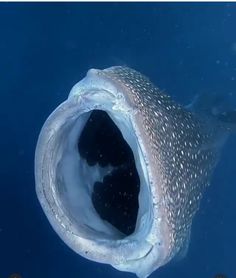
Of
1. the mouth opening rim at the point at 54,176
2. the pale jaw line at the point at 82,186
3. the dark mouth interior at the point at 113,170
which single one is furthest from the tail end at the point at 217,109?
the mouth opening rim at the point at 54,176

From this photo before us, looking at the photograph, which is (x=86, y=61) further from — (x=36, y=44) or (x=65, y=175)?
(x=65, y=175)

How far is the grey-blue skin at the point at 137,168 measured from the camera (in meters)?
2.84

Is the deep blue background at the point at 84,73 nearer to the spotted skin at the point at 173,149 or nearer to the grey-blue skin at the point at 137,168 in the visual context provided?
the grey-blue skin at the point at 137,168

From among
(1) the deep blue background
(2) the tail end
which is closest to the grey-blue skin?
(2) the tail end

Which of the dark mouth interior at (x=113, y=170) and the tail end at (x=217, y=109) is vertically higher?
the tail end at (x=217, y=109)

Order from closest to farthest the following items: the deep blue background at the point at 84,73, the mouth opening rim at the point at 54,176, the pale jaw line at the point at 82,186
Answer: the pale jaw line at the point at 82,186 < the mouth opening rim at the point at 54,176 < the deep blue background at the point at 84,73

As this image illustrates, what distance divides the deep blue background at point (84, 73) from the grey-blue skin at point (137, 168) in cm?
263

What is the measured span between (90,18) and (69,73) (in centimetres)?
77

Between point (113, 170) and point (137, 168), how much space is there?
666 millimetres

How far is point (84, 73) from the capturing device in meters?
6.29

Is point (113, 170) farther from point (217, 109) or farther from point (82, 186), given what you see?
point (217, 109)

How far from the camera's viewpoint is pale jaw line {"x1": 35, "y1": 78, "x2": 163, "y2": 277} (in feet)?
9.76

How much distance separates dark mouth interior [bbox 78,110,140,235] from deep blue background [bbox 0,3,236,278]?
8.14 ft

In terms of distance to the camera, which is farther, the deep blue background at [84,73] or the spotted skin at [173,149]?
the deep blue background at [84,73]
